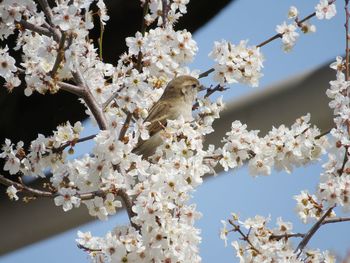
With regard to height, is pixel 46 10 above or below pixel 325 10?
above

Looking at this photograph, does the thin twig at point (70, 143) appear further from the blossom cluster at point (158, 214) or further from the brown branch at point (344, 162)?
the brown branch at point (344, 162)

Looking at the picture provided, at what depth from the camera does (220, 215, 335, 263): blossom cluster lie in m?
3.63

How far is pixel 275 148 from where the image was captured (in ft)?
12.7

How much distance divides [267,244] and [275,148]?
1.47 ft

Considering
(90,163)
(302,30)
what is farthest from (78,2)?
(302,30)

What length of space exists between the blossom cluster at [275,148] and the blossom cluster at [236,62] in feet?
0.85

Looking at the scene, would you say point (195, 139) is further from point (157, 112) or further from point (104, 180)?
point (157, 112)

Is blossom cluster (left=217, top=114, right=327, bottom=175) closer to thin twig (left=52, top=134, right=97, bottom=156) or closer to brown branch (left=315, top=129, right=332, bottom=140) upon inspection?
brown branch (left=315, top=129, right=332, bottom=140)

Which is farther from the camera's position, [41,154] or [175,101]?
[175,101]

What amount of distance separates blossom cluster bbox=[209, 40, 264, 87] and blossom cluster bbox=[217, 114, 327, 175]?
0.85ft

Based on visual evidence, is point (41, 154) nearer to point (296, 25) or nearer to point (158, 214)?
point (158, 214)

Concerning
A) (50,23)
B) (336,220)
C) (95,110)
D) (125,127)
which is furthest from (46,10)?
(336,220)

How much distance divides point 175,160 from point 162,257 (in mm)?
417

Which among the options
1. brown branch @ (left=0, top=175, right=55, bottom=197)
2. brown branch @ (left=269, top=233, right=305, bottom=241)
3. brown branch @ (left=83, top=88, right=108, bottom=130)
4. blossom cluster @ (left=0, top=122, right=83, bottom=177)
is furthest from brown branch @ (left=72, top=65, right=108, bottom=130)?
brown branch @ (left=269, top=233, right=305, bottom=241)
